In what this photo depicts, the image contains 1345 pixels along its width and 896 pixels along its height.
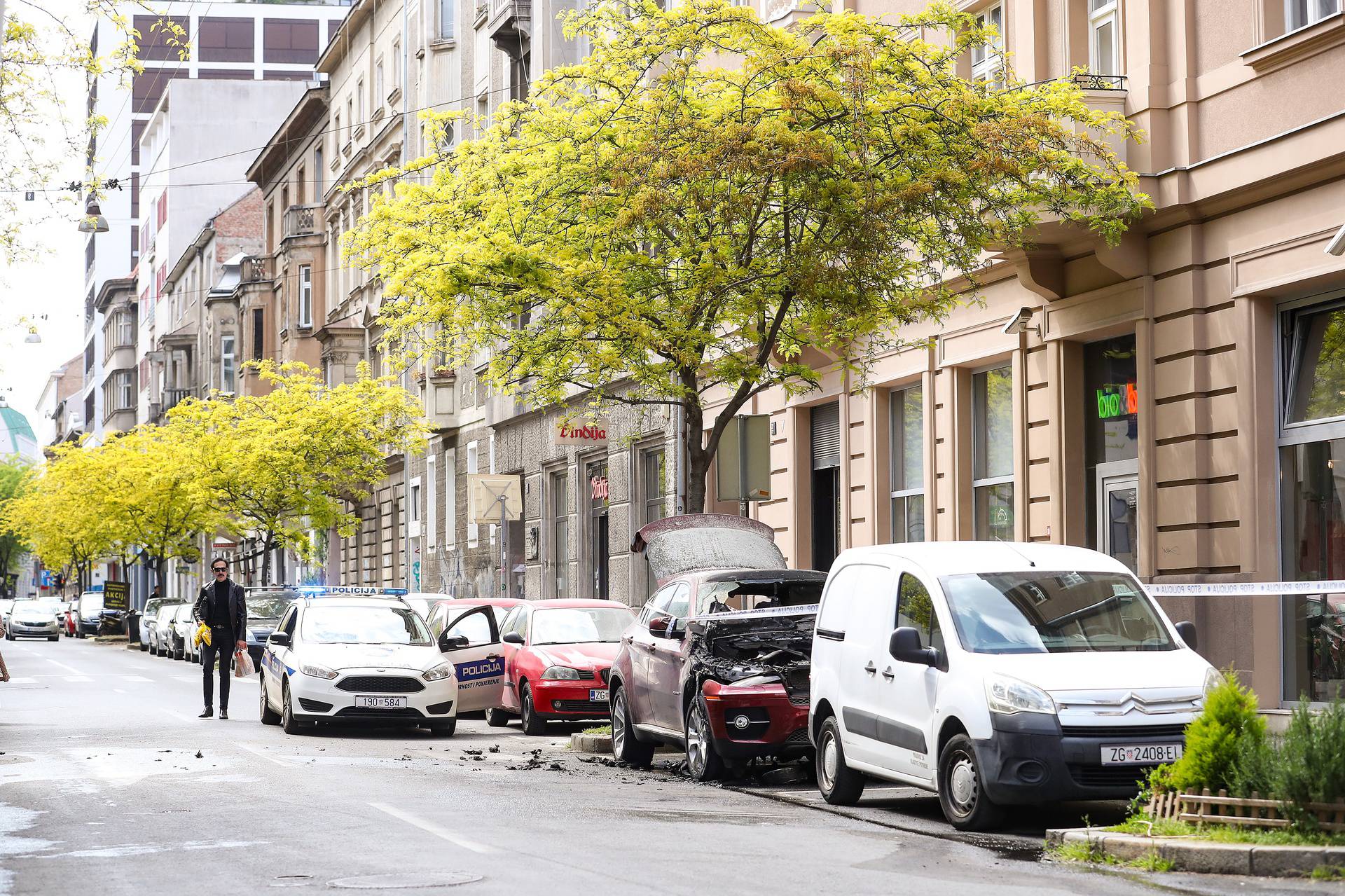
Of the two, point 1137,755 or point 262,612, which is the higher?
point 1137,755

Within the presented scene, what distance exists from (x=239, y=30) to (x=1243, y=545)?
98461 millimetres

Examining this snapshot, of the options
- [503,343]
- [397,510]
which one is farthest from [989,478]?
[397,510]

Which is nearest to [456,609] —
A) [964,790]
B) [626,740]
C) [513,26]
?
[626,740]

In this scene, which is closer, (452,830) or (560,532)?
(452,830)

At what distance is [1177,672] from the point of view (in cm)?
1111

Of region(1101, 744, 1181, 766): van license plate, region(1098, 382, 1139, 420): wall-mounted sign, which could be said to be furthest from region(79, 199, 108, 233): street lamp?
region(1101, 744, 1181, 766): van license plate

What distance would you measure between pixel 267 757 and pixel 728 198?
6.56m

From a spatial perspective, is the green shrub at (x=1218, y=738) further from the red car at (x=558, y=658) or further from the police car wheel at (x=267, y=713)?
the police car wheel at (x=267, y=713)

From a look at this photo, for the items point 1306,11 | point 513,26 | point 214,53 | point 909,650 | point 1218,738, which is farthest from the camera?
point 214,53

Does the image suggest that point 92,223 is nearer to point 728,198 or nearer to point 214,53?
point 728,198

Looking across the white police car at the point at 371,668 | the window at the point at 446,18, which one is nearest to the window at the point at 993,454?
the white police car at the point at 371,668

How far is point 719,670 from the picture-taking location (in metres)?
14.4

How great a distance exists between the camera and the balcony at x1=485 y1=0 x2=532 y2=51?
37.5 meters

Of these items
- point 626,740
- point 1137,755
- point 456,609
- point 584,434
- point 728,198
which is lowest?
point 626,740
